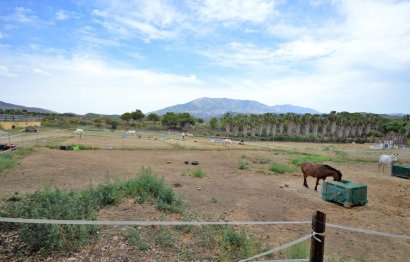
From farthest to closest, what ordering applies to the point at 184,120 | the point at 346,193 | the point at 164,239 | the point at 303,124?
the point at 303,124, the point at 184,120, the point at 346,193, the point at 164,239

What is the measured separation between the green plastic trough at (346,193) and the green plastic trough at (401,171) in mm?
9924

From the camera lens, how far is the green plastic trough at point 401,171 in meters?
18.5

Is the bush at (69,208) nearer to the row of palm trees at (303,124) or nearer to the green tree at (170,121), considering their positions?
the row of palm trees at (303,124)

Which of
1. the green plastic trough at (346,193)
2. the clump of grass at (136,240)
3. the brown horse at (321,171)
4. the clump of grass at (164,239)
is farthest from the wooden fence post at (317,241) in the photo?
the brown horse at (321,171)

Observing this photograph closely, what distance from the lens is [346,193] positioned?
11.2m

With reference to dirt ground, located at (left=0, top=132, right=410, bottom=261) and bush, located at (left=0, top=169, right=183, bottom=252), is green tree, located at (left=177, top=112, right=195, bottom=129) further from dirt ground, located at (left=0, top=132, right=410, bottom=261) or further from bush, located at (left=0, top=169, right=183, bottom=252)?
bush, located at (left=0, top=169, right=183, bottom=252)

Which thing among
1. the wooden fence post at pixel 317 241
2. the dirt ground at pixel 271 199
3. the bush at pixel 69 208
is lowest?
the dirt ground at pixel 271 199

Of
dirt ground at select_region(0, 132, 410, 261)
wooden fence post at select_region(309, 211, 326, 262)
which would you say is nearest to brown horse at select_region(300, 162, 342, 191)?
dirt ground at select_region(0, 132, 410, 261)

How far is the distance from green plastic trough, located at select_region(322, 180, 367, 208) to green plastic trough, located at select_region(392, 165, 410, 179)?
32.6ft

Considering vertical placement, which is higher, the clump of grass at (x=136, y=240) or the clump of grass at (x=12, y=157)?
the clump of grass at (x=136, y=240)

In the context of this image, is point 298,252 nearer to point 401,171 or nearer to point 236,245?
point 236,245

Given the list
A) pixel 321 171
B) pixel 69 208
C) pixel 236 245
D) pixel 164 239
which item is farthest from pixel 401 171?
pixel 69 208

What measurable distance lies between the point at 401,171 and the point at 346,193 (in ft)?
36.5

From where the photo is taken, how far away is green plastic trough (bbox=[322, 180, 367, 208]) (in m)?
11.2
